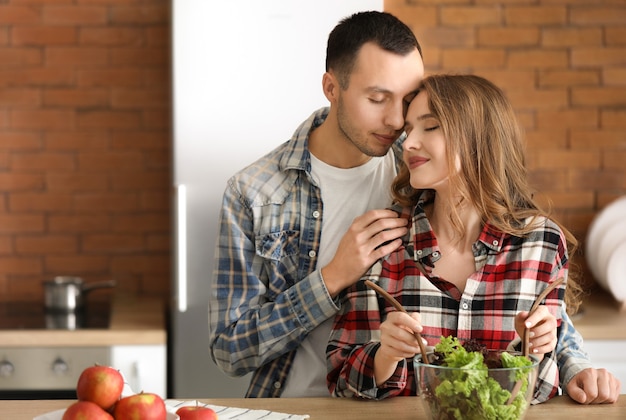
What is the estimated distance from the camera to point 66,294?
3137 millimetres

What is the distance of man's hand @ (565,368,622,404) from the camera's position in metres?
1.84

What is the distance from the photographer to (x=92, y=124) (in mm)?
3457

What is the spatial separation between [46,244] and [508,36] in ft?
6.25

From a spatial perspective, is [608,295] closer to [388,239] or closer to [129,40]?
[388,239]

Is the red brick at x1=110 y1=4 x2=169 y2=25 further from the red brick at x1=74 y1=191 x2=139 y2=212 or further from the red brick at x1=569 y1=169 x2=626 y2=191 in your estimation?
the red brick at x1=569 y1=169 x2=626 y2=191

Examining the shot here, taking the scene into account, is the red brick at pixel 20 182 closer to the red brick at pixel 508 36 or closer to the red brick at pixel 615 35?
the red brick at pixel 508 36

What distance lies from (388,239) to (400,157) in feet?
1.15

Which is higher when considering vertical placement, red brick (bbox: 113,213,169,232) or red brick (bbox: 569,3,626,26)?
red brick (bbox: 569,3,626,26)

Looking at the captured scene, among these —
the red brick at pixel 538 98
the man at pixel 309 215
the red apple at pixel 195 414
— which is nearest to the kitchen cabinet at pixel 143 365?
the man at pixel 309 215

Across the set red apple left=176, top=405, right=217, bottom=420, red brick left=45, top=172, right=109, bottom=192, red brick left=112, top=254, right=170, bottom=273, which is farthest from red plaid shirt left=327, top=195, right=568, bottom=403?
red brick left=45, top=172, right=109, bottom=192

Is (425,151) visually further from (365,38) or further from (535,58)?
(535,58)

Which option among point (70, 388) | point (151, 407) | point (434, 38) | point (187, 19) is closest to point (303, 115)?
point (187, 19)

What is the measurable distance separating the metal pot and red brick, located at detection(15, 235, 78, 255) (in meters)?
0.30

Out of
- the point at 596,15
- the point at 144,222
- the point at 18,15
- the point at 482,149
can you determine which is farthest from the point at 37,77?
the point at 596,15
